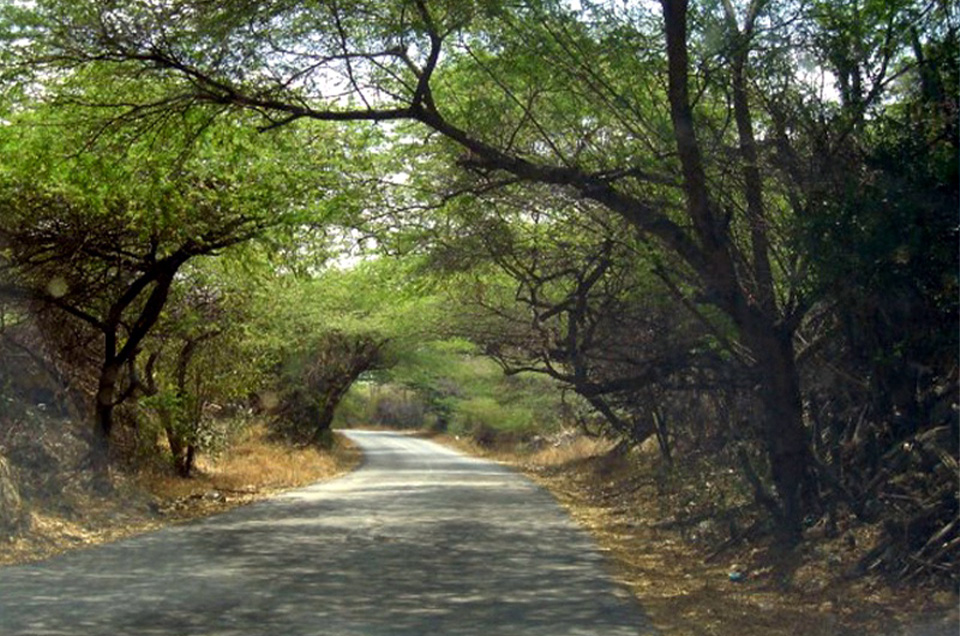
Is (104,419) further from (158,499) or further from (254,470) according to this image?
(254,470)

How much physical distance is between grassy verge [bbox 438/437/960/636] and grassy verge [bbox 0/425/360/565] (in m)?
6.74

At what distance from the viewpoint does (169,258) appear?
18.1 metres

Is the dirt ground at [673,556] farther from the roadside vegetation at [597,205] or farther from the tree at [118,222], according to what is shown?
the tree at [118,222]

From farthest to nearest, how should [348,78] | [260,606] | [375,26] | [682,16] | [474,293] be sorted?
[474,293], [348,78], [375,26], [682,16], [260,606]

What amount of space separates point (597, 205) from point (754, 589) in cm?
524

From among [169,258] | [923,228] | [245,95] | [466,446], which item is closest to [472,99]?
[245,95]

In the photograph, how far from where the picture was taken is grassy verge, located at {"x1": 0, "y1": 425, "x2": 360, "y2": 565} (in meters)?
14.6

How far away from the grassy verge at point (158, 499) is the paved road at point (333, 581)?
799 mm

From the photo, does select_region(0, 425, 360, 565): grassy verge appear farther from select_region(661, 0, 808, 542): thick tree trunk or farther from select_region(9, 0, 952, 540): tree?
select_region(661, 0, 808, 542): thick tree trunk

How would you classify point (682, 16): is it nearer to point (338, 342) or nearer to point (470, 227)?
point (470, 227)

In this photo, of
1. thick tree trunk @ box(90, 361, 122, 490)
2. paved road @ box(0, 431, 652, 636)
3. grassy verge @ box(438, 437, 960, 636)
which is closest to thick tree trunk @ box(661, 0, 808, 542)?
grassy verge @ box(438, 437, 960, 636)

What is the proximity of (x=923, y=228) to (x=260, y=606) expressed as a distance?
6204mm

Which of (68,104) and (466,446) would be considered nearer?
(68,104)

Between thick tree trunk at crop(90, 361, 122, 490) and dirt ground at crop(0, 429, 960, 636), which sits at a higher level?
thick tree trunk at crop(90, 361, 122, 490)
